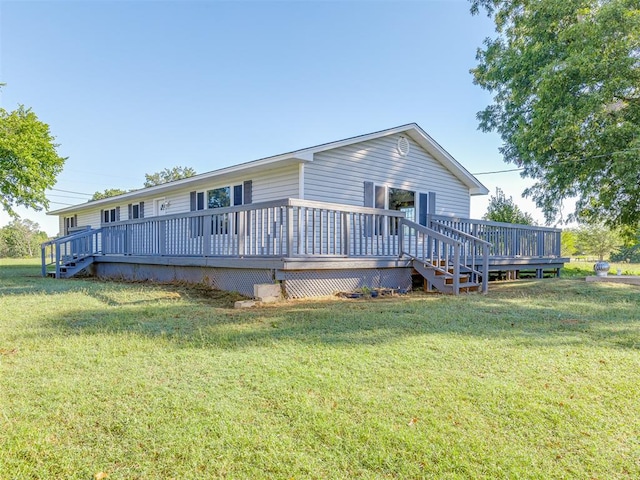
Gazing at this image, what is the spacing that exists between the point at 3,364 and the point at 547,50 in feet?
53.9

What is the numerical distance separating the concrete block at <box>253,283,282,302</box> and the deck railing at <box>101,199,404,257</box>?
60 centimetres

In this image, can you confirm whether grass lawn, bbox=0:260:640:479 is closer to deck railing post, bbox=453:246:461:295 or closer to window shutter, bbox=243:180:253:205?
deck railing post, bbox=453:246:461:295

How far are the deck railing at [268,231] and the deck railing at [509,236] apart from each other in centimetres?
192

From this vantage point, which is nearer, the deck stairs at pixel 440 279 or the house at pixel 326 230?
the house at pixel 326 230

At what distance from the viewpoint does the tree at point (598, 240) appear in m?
41.8

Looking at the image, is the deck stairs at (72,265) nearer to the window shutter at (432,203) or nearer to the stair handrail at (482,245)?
the stair handrail at (482,245)

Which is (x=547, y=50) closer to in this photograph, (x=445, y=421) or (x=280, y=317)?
(x=280, y=317)

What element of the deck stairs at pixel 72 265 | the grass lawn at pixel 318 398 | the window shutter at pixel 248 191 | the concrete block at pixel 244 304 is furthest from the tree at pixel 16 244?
the grass lawn at pixel 318 398

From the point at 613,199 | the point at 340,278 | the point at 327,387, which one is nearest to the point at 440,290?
the point at 340,278

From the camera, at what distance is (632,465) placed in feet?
6.37

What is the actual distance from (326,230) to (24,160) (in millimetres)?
21862

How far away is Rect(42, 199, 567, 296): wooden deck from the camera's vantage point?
693cm

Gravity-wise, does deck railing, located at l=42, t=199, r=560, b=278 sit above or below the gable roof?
below

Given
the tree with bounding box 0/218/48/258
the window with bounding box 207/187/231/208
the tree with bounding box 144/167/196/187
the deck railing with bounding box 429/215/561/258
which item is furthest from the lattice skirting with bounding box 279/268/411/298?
the tree with bounding box 0/218/48/258
